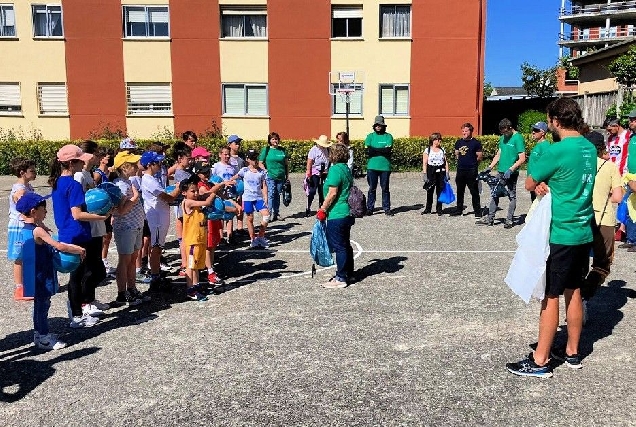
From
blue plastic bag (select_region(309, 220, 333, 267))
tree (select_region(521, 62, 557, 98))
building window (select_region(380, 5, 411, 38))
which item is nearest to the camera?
blue plastic bag (select_region(309, 220, 333, 267))

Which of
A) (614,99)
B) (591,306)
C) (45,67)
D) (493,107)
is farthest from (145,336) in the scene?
(493,107)

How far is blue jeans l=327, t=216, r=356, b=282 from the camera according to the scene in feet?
24.4

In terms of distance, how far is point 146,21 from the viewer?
22.1 metres

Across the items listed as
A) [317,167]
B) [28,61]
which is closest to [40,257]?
[317,167]

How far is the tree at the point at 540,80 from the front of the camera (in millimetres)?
53875

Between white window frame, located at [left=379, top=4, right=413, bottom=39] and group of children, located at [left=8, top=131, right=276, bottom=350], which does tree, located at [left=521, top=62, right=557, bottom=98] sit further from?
group of children, located at [left=8, top=131, right=276, bottom=350]

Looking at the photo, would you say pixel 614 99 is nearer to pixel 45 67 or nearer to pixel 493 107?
pixel 493 107

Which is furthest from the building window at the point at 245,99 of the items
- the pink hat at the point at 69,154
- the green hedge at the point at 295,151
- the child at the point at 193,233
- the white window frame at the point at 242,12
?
the pink hat at the point at 69,154

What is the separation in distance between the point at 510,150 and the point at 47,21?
18.5m

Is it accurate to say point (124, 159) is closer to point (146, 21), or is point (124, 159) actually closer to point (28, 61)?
point (146, 21)

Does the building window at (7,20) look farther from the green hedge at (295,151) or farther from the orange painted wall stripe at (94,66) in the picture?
the green hedge at (295,151)

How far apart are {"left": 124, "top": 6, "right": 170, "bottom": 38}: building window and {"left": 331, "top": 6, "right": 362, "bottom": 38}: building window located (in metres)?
6.20

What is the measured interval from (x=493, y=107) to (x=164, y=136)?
1751cm

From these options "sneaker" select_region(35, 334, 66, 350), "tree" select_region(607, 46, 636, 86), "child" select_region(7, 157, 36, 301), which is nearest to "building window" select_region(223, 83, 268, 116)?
"child" select_region(7, 157, 36, 301)
